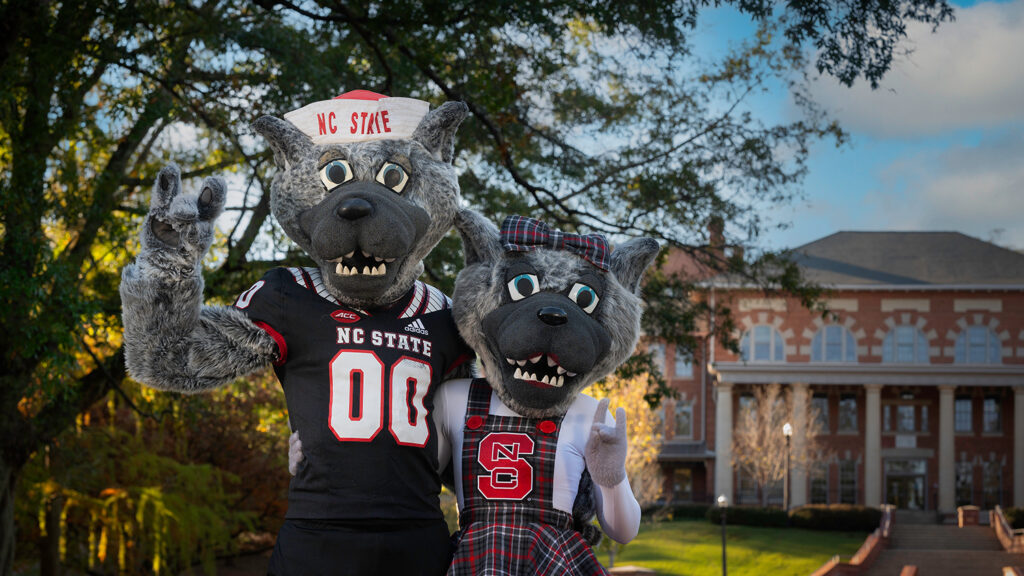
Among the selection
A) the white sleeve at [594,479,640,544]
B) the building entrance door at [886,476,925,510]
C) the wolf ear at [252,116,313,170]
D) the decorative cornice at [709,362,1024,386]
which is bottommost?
the building entrance door at [886,476,925,510]

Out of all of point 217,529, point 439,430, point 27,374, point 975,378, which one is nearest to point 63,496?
point 217,529

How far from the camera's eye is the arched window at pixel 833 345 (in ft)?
133

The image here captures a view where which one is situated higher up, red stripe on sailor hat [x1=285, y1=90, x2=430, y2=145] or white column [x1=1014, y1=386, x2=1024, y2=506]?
red stripe on sailor hat [x1=285, y1=90, x2=430, y2=145]

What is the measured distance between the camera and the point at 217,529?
13.8 m

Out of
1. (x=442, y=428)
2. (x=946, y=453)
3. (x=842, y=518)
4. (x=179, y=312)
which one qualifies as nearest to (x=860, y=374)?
(x=946, y=453)

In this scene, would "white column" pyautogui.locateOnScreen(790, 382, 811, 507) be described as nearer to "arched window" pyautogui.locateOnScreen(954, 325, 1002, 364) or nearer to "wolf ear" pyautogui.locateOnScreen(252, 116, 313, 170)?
"arched window" pyautogui.locateOnScreen(954, 325, 1002, 364)

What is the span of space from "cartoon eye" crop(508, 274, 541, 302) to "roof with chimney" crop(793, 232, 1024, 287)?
3677cm

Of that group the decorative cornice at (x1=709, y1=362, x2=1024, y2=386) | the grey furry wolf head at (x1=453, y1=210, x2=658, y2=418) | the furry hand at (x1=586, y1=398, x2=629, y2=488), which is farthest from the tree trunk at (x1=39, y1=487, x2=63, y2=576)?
the decorative cornice at (x1=709, y1=362, x2=1024, y2=386)

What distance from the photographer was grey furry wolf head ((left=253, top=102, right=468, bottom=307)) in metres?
3.35

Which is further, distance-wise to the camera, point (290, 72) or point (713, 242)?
point (713, 242)

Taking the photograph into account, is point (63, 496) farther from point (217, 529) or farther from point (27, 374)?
point (27, 374)

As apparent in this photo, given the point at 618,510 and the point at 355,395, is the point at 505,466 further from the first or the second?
the point at 355,395

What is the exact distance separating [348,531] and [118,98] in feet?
24.8

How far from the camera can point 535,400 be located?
11.7 feet
